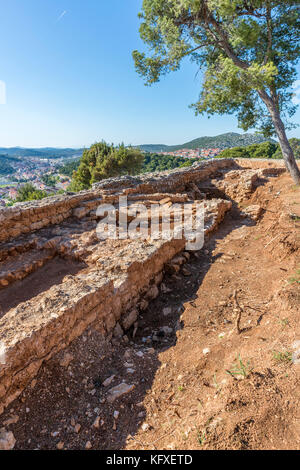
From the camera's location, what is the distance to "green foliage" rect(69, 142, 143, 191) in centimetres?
2473

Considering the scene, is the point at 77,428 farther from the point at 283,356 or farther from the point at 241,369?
the point at 283,356

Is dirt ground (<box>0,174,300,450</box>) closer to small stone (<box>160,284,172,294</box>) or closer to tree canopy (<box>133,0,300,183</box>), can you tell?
small stone (<box>160,284,172,294</box>)

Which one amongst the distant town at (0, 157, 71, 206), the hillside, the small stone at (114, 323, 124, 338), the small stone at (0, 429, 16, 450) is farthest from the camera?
the hillside

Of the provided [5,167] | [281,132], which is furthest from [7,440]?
[5,167]

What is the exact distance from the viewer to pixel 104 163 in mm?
24250

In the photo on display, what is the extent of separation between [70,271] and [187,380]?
3727 mm

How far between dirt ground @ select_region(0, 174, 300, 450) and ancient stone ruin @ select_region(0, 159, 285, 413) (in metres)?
0.27

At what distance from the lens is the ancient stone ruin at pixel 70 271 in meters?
2.64

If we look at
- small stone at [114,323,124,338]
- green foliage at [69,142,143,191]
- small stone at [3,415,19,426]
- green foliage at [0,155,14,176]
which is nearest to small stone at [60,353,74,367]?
small stone at [3,415,19,426]

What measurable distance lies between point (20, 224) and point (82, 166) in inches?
847

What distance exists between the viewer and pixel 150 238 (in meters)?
5.79

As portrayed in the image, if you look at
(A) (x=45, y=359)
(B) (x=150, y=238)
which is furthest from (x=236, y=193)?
(A) (x=45, y=359)

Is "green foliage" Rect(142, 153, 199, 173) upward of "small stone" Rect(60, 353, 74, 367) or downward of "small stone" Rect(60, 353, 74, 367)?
upward
